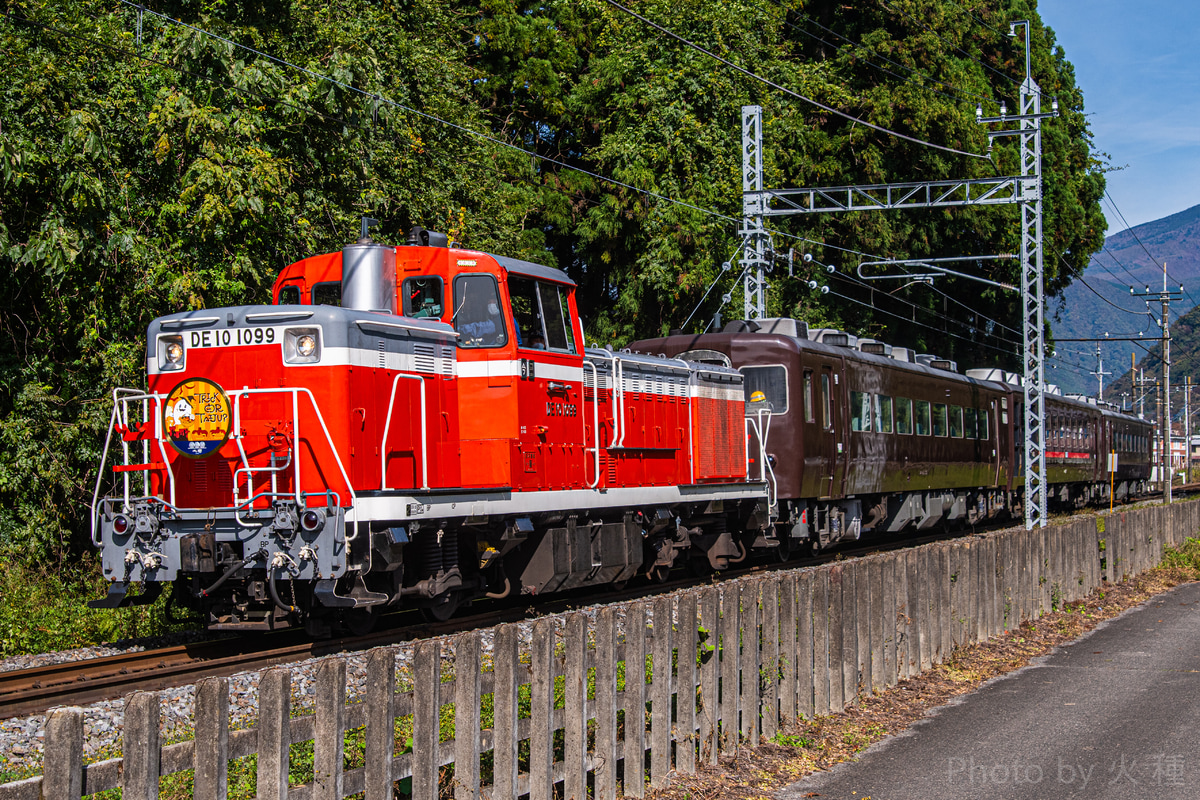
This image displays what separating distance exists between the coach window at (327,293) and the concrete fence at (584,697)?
3983 mm

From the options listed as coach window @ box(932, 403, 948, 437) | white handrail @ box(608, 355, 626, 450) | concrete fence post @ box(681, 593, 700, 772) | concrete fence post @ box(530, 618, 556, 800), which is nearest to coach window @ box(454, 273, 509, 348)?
white handrail @ box(608, 355, 626, 450)

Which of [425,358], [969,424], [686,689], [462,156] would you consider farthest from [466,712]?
[969,424]

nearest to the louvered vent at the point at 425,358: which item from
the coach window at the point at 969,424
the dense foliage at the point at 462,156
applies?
the dense foliage at the point at 462,156

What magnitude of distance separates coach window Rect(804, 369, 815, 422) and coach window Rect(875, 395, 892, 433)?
10.5 feet

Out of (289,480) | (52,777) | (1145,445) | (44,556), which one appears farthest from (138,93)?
(1145,445)

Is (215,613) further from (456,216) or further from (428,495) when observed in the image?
(456,216)

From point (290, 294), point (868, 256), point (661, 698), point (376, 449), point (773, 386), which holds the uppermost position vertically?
point (868, 256)

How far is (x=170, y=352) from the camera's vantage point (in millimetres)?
10391

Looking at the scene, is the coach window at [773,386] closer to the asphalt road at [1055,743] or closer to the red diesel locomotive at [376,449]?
the red diesel locomotive at [376,449]

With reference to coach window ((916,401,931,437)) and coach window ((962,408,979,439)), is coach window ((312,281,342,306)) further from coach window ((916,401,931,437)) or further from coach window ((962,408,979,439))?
coach window ((962,408,979,439))

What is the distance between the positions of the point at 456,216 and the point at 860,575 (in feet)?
38.0

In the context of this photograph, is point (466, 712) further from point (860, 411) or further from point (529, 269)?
point (860, 411)

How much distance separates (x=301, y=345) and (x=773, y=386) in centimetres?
926

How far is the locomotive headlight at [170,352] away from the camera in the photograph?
10344mm
